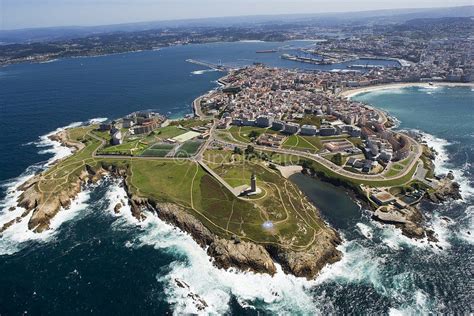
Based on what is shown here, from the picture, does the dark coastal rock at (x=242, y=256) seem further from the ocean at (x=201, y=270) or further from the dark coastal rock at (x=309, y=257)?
the dark coastal rock at (x=309, y=257)

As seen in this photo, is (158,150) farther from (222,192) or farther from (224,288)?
(224,288)

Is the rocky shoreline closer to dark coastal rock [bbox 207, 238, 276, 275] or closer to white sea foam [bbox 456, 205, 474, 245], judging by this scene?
dark coastal rock [bbox 207, 238, 276, 275]

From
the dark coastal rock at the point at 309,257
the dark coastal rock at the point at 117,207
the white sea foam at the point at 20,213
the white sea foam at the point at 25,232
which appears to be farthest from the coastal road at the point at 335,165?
the white sea foam at the point at 20,213

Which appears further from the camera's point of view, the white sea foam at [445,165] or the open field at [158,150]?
the open field at [158,150]

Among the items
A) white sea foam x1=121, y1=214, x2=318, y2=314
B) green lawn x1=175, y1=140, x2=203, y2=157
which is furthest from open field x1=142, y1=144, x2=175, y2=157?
white sea foam x1=121, y1=214, x2=318, y2=314

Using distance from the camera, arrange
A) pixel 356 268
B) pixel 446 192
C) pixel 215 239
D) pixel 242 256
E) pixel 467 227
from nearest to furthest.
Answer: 1. pixel 356 268
2. pixel 242 256
3. pixel 215 239
4. pixel 467 227
5. pixel 446 192

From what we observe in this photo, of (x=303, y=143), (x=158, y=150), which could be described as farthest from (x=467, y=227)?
(x=158, y=150)

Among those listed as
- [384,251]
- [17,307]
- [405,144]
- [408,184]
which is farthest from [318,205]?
[17,307]
